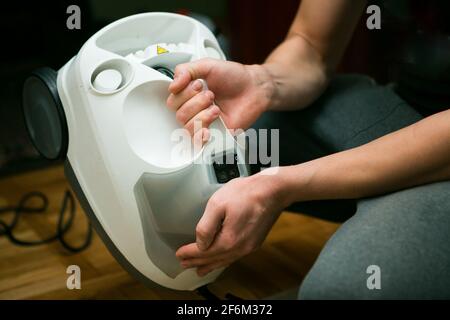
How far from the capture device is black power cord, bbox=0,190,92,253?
1129 mm

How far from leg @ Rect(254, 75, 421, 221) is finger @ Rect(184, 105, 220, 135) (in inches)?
9.2

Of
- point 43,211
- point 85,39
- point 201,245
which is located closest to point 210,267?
point 201,245

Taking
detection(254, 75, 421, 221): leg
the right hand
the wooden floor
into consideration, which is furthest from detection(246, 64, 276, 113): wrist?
the wooden floor

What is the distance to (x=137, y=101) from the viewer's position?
718mm

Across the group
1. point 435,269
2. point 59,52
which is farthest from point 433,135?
point 59,52

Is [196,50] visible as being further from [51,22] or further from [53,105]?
[51,22]

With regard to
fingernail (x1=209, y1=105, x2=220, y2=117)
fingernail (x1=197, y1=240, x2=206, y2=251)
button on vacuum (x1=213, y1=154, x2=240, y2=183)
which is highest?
fingernail (x1=209, y1=105, x2=220, y2=117)

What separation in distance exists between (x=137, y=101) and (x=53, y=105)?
0.12m

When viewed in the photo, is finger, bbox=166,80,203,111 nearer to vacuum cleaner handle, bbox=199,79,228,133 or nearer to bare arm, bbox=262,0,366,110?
vacuum cleaner handle, bbox=199,79,228,133

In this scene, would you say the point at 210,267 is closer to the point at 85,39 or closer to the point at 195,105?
the point at 195,105

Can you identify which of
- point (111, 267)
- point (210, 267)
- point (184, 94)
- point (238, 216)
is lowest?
point (111, 267)

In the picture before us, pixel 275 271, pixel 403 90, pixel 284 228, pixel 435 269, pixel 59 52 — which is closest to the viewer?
pixel 435 269

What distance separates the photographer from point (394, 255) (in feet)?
1.89

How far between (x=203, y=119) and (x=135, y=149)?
0.30ft
